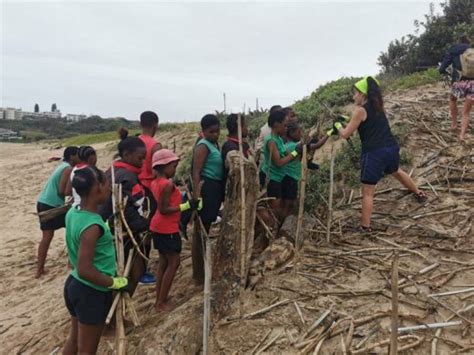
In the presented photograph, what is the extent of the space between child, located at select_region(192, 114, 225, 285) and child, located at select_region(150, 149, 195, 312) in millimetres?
293

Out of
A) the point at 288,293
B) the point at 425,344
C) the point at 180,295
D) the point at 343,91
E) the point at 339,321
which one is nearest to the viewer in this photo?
the point at 425,344

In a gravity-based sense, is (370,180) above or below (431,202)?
above

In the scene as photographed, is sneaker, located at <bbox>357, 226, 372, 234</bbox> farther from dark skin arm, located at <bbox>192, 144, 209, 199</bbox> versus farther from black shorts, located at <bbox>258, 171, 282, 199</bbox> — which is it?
dark skin arm, located at <bbox>192, 144, 209, 199</bbox>

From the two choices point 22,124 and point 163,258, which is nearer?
point 163,258

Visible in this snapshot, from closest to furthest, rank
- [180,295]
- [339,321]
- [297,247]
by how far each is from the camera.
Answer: [339,321] < [297,247] < [180,295]

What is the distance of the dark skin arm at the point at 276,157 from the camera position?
15.0 feet

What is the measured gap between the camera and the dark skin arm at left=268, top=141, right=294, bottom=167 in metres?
4.57

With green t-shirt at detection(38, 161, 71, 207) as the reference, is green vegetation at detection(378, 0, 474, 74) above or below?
above

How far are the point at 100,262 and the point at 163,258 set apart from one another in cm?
110

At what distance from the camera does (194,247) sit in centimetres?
456

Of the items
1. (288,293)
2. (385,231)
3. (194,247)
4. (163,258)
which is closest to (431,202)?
(385,231)

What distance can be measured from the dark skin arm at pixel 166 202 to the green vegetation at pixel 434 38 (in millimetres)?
11912

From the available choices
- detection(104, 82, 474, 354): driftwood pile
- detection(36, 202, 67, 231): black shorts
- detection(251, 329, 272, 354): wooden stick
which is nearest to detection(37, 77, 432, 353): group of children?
detection(104, 82, 474, 354): driftwood pile

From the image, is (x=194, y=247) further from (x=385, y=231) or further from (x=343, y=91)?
(x=343, y=91)
